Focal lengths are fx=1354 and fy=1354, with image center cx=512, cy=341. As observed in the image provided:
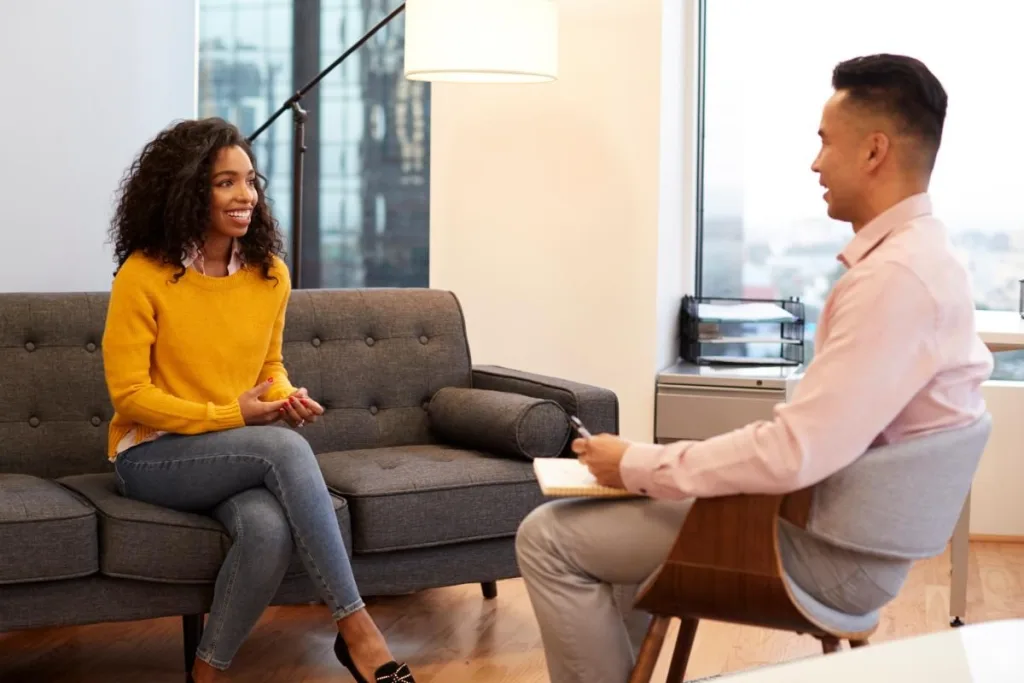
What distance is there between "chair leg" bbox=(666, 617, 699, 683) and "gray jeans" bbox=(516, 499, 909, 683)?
0.10 m

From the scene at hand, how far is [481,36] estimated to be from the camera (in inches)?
143

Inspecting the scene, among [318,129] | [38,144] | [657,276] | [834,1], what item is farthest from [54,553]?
[834,1]

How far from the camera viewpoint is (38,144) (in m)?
3.61

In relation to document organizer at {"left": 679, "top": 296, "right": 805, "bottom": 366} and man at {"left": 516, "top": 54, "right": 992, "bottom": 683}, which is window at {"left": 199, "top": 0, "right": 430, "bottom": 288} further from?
man at {"left": 516, "top": 54, "right": 992, "bottom": 683}

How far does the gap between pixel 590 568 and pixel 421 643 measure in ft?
3.92

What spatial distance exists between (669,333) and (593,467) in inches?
101

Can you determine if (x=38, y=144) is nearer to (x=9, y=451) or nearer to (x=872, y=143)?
(x=9, y=451)

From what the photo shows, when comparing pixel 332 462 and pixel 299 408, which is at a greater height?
pixel 299 408

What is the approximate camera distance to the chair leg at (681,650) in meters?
2.28

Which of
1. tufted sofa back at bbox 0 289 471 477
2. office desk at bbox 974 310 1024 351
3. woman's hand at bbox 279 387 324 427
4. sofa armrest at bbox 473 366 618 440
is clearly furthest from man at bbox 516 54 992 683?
tufted sofa back at bbox 0 289 471 477

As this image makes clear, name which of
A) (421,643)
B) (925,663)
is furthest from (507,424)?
(925,663)

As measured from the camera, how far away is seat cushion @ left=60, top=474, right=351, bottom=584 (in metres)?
2.72

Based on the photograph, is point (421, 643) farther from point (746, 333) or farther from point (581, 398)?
point (746, 333)

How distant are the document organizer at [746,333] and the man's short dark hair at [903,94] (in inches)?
104
